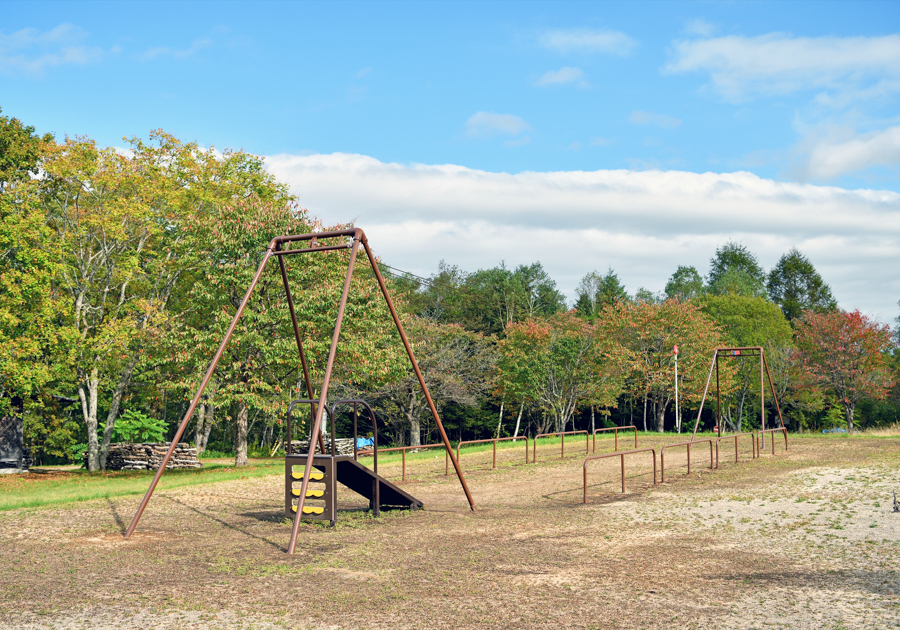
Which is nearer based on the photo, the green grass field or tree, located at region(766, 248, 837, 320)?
the green grass field

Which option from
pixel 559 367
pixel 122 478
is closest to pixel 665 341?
pixel 559 367

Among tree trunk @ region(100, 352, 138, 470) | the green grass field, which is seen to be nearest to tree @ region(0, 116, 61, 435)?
tree trunk @ region(100, 352, 138, 470)

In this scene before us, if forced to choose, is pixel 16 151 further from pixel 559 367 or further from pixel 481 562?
pixel 559 367

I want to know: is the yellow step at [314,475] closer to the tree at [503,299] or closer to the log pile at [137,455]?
the log pile at [137,455]

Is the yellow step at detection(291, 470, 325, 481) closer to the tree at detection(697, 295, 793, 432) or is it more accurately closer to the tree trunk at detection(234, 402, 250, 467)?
the tree trunk at detection(234, 402, 250, 467)

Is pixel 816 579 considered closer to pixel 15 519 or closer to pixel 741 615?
pixel 741 615

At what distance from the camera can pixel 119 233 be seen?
22797mm

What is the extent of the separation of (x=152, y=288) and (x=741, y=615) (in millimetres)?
23860

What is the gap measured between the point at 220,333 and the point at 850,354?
96.0 feet

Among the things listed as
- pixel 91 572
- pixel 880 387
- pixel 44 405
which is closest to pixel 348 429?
pixel 44 405

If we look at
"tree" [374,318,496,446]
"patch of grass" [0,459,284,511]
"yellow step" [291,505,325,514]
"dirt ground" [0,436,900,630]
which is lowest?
"patch of grass" [0,459,284,511]

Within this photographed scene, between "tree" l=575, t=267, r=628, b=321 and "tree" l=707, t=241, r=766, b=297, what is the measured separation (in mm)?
8333

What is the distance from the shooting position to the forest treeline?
20719 mm

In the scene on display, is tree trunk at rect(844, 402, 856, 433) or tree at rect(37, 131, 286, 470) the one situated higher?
tree at rect(37, 131, 286, 470)
